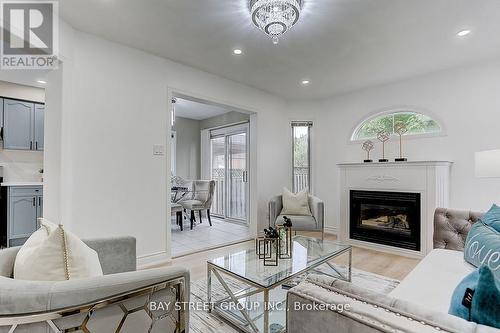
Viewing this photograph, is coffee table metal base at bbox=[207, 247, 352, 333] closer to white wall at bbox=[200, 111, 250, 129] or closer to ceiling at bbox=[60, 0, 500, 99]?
ceiling at bbox=[60, 0, 500, 99]

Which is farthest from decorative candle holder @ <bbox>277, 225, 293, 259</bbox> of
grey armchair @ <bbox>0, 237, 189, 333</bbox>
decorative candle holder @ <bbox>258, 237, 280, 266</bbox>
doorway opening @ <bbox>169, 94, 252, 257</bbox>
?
doorway opening @ <bbox>169, 94, 252, 257</bbox>

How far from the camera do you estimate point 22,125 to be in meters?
3.80

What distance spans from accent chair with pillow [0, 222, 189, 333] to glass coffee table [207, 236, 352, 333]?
2.07ft

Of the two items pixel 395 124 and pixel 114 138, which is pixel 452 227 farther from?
pixel 114 138

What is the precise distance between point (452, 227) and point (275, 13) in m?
2.34

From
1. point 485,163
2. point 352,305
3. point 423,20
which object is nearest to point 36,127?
point 352,305

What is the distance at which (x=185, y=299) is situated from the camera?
1.18m

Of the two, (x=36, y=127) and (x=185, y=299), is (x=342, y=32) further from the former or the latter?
(x=36, y=127)

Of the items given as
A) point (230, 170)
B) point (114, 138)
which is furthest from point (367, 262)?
point (230, 170)

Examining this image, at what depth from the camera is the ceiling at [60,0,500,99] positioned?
2.15 meters

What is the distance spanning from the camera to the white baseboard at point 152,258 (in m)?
2.89

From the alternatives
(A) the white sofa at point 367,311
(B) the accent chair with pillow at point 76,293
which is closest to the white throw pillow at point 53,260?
(B) the accent chair with pillow at point 76,293

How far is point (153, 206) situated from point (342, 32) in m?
2.86

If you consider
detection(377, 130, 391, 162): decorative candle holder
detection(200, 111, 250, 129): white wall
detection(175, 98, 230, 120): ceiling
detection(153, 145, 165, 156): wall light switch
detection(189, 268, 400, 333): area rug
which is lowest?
detection(189, 268, 400, 333): area rug
